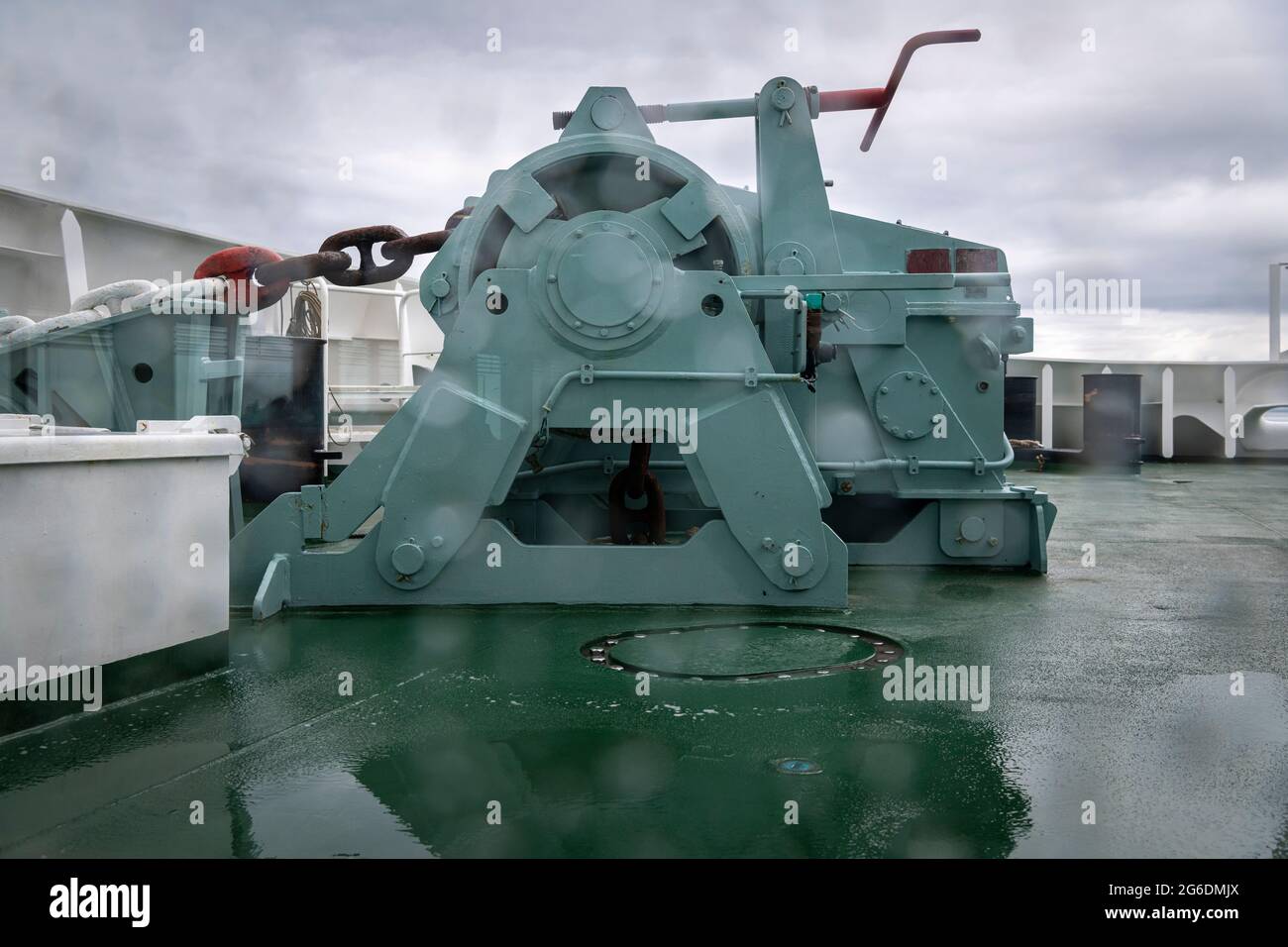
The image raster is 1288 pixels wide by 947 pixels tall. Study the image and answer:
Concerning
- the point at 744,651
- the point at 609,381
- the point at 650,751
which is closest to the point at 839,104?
the point at 609,381

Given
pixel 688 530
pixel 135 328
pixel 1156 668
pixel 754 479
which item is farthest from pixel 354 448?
pixel 1156 668

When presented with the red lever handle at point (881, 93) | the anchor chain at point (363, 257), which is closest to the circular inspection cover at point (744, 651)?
the anchor chain at point (363, 257)

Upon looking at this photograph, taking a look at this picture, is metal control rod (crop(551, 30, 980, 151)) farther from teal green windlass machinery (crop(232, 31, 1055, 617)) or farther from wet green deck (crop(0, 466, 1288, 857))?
wet green deck (crop(0, 466, 1288, 857))

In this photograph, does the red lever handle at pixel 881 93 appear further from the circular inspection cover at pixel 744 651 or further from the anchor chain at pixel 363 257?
the circular inspection cover at pixel 744 651

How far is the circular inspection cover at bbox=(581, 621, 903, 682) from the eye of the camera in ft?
10.9

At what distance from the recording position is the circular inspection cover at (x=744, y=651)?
3.32 metres

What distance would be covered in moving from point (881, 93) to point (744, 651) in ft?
10.5

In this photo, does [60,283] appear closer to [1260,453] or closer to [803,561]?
[803,561]

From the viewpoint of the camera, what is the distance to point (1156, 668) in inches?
134

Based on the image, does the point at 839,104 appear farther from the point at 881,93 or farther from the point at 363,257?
the point at 363,257

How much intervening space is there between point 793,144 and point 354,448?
584 centimetres

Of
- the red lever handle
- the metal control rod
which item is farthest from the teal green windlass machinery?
the red lever handle
